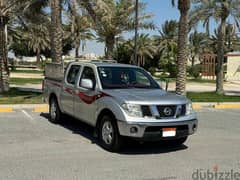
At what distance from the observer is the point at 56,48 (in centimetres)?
1648

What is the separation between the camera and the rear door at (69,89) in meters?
9.08

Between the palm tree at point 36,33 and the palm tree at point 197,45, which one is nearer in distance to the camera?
the palm tree at point 36,33

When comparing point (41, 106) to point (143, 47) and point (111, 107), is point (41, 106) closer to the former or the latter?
point (111, 107)

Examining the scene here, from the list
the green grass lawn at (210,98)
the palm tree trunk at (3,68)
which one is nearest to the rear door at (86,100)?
the green grass lawn at (210,98)

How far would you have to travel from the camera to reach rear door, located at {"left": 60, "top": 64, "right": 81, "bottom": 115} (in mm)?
9080

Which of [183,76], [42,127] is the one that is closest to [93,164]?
[42,127]

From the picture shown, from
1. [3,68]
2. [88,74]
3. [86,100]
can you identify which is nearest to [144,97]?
[86,100]

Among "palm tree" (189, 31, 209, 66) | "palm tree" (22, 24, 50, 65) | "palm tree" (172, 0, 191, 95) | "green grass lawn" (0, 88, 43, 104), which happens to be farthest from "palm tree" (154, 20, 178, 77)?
"green grass lawn" (0, 88, 43, 104)

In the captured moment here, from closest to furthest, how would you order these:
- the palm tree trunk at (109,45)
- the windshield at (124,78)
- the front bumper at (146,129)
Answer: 1. the front bumper at (146,129)
2. the windshield at (124,78)
3. the palm tree trunk at (109,45)

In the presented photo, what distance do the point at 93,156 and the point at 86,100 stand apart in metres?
1.65

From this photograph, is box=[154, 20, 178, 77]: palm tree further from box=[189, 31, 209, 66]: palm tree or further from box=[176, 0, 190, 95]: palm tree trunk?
box=[176, 0, 190, 95]: palm tree trunk

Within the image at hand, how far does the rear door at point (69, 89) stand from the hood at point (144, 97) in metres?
1.65

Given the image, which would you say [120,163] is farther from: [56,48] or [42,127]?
[56,48]

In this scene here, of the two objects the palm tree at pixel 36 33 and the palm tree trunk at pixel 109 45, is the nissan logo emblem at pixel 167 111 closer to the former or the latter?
the palm tree at pixel 36 33
